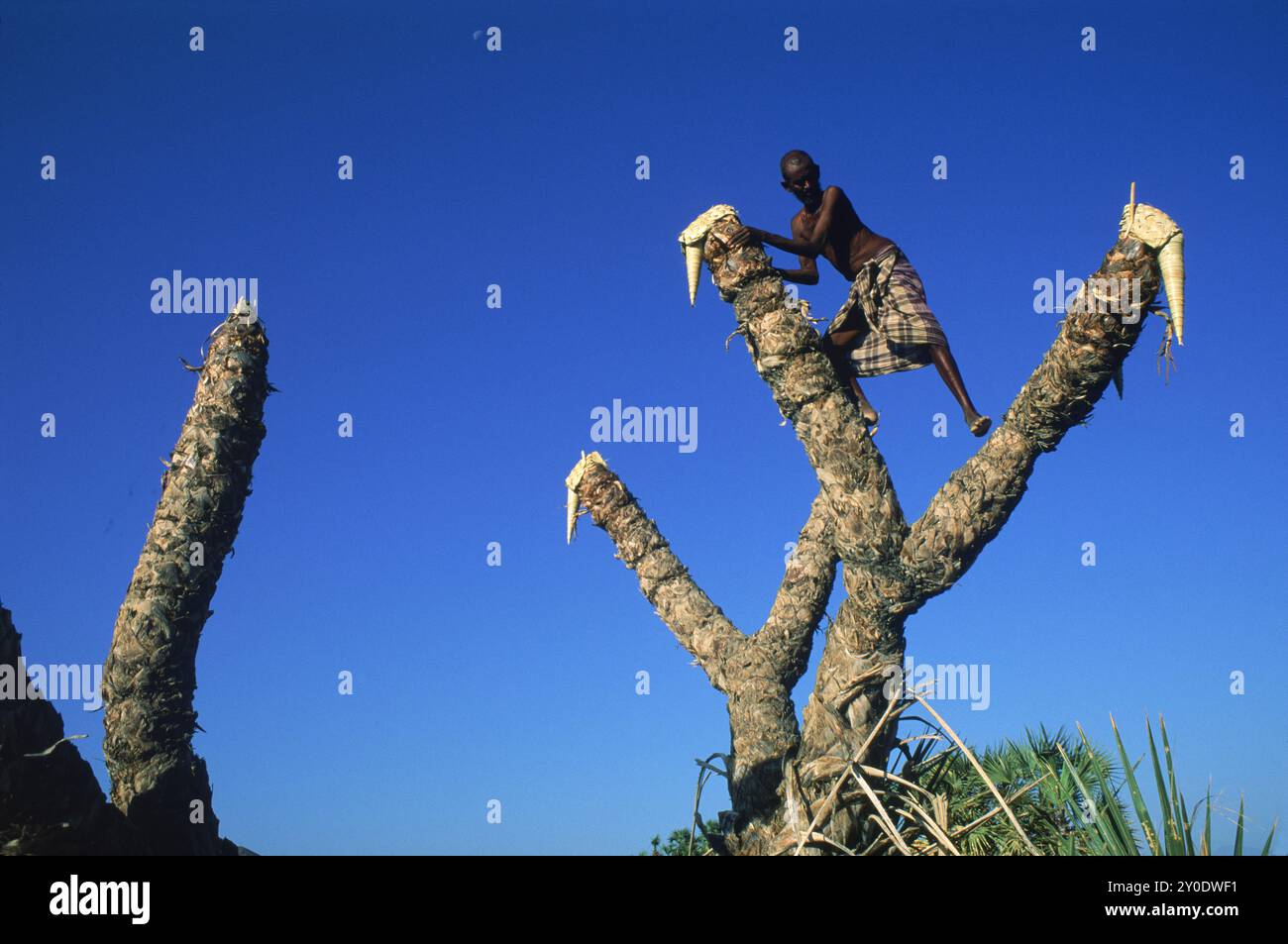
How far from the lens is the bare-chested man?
23.1 feet

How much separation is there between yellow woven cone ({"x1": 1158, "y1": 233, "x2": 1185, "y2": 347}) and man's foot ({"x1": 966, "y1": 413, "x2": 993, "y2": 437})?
1.27 metres

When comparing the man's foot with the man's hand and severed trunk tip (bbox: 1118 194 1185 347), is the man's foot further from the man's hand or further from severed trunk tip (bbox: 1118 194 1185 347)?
the man's hand

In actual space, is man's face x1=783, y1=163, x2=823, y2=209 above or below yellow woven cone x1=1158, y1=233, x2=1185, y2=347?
above

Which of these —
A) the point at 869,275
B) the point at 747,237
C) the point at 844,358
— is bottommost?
the point at 844,358

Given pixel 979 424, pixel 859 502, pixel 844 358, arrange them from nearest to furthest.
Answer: pixel 859 502, pixel 979 424, pixel 844 358

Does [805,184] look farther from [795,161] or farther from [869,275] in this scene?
[869,275]

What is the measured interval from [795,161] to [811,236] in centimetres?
52

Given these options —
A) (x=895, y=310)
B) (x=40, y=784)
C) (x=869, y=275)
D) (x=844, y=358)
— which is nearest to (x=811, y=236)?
(x=869, y=275)

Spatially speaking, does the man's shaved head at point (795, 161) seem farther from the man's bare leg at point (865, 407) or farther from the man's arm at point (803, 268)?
the man's bare leg at point (865, 407)

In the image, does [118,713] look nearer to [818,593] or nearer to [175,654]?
[175,654]

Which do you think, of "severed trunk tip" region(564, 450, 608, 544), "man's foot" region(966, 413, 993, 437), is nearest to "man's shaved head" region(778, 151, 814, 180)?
"man's foot" region(966, 413, 993, 437)

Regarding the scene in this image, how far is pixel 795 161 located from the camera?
279 inches
